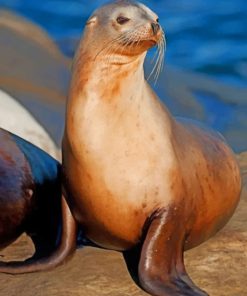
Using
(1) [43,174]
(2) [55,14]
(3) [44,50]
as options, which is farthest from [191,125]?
(2) [55,14]

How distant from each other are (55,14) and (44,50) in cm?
417

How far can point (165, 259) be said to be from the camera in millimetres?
4895

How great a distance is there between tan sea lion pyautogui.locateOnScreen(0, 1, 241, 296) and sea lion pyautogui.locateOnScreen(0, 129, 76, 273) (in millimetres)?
319

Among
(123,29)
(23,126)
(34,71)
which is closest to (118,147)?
(123,29)

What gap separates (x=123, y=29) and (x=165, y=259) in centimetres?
111

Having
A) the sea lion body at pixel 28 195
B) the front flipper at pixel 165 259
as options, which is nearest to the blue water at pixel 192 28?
the sea lion body at pixel 28 195

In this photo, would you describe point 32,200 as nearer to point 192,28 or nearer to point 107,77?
point 107,77

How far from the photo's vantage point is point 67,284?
488 centimetres

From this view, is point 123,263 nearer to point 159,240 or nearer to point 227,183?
point 159,240

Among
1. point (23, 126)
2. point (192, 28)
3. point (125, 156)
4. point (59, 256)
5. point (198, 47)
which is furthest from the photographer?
point (192, 28)

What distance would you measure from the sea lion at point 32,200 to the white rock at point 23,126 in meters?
0.76

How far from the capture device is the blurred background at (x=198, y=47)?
32.0 feet

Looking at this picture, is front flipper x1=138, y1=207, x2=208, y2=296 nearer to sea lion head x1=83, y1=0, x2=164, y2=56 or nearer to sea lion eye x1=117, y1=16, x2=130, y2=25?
sea lion head x1=83, y1=0, x2=164, y2=56

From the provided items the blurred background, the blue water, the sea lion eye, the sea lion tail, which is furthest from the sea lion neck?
the blue water
